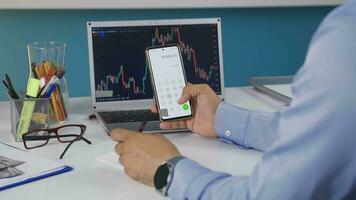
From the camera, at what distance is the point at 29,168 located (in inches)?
44.7

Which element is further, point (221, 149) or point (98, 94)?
point (98, 94)

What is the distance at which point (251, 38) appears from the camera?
2.35 m

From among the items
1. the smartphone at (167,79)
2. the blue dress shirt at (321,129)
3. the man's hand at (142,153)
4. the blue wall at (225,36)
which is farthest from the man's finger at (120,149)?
the blue wall at (225,36)

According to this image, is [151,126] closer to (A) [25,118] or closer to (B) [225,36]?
(A) [25,118]

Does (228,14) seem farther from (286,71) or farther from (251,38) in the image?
(286,71)

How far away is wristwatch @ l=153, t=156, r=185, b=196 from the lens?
3.38 ft

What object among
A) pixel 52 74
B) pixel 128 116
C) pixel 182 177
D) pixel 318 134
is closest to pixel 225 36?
pixel 128 116

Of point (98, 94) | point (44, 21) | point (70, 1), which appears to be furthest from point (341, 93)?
point (44, 21)

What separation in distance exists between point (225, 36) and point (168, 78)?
987 mm

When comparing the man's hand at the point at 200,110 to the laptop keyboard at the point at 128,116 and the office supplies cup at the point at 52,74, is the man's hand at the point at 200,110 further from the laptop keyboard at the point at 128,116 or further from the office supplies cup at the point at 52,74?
the office supplies cup at the point at 52,74

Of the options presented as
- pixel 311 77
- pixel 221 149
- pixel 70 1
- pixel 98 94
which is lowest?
pixel 221 149

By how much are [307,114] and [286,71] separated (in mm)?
1722

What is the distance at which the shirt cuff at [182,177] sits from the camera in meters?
0.99

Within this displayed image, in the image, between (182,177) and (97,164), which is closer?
(182,177)
